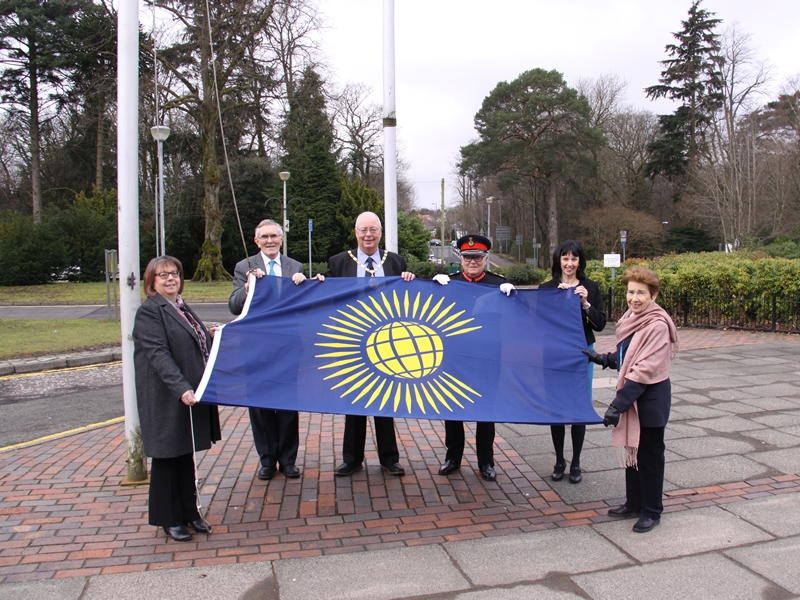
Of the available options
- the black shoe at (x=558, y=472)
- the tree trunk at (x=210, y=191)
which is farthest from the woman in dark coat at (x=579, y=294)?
the tree trunk at (x=210, y=191)

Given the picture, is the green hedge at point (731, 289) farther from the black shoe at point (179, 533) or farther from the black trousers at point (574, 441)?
the black shoe at point (179, 533)

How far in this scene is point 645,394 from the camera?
392cm

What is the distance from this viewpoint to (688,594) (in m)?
3.17

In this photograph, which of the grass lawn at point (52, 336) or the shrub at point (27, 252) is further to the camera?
the shrub at point (27, 252)

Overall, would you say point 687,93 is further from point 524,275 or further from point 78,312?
point 78,312

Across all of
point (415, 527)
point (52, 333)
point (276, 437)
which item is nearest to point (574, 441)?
point (415, 527)

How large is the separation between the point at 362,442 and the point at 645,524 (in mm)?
2129

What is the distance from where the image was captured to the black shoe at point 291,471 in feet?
16.0

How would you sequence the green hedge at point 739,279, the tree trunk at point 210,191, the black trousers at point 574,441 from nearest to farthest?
the black trousers at point 574,441, the green hedge at point 739,279, the tree trunk at point 210,191

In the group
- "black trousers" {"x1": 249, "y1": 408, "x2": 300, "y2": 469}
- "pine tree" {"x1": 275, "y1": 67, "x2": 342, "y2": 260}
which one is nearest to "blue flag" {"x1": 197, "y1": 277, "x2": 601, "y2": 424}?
"black trousers" {"x1": 249, "y1": 408, "x2": 300, "y2": 469}

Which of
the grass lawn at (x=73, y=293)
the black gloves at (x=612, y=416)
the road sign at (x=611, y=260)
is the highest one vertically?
the road sign at (x=611, y=260)

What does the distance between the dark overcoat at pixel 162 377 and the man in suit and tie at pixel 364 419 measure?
135 cm

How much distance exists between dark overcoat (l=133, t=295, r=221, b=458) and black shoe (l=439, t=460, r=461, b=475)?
195 cm

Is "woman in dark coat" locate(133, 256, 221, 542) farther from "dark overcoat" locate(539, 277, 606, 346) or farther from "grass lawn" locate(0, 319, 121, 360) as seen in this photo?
"grass lawn" locate(0, 319, 121, 360)
